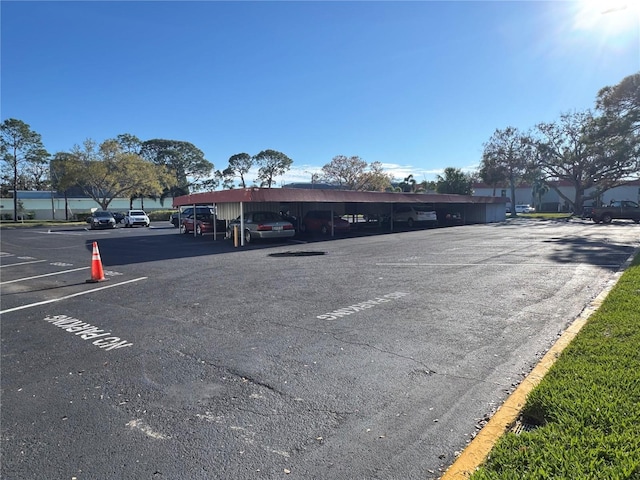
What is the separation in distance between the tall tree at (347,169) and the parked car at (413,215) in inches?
1407

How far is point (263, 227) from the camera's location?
20.8m

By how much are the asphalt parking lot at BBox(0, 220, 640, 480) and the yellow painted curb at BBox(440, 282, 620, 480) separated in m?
0.09

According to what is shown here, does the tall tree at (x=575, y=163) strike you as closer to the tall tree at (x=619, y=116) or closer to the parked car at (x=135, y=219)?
the tall tree at (x=619, y=116)

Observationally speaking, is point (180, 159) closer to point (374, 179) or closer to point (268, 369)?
point (374, 179)

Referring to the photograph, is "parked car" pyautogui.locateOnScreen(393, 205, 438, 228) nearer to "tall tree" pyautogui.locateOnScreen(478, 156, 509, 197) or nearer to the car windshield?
the car windshield

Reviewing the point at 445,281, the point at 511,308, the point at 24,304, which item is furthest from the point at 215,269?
the point at 511,308

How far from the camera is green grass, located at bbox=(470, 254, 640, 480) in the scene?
2.70 meters

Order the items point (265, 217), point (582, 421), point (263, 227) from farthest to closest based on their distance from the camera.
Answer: point (265, 217)
point (263, 227)
point (582, 421)

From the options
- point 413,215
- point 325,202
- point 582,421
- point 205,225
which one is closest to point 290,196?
point 325,202

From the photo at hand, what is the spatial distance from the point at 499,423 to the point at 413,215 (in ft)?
107

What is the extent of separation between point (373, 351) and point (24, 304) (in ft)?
23.0

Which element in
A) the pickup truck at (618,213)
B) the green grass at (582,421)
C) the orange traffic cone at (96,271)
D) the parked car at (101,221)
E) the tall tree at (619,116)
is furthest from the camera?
the parked car at (101,221)

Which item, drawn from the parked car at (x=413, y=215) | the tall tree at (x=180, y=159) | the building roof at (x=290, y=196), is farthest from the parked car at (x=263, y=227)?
the tall tree at (x=180, y=159)

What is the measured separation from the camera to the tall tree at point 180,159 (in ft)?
287
